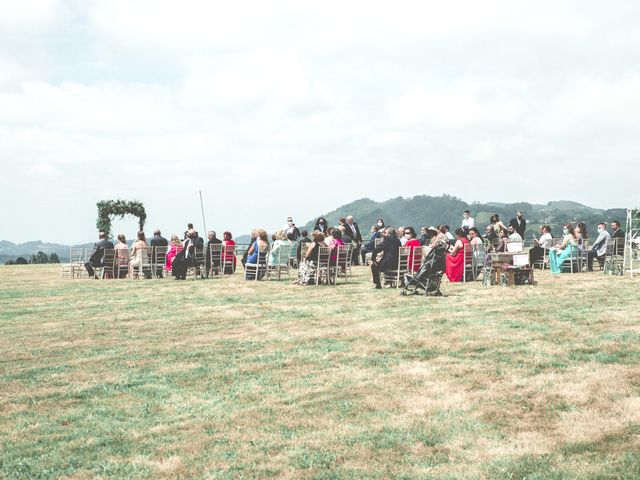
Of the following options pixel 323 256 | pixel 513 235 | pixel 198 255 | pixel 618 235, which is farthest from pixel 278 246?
pixel 618 235

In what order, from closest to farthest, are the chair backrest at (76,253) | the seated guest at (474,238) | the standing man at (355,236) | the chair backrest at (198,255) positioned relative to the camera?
1. the seated guest at (474,238)
2. the chair backrest at (198,255)
3. the chair backrest at (76,253)
4. the standing man at (355,236)

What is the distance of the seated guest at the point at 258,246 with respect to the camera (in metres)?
19.1

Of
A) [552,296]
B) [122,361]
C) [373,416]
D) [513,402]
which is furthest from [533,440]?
[552,296]

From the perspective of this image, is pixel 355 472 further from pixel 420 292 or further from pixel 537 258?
pixel 537 258

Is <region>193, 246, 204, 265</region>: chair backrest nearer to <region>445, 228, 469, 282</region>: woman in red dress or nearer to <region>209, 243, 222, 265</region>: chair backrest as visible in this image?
<region>209, 243, 222, 265</region>: chair backrest

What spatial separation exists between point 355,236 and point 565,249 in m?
8.02

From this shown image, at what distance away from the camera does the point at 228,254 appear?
870 inches

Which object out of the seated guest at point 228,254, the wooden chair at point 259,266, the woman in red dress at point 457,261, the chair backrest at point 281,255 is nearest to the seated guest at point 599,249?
the woman in red dress at point 457,261

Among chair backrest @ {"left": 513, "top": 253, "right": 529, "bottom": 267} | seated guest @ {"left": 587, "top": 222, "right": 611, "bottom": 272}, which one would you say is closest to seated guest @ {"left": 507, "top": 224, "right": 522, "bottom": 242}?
seated guest @ {"left": 587, "top": 222, "right": 611, "bottom": 272}

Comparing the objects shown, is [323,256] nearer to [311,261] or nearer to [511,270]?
[311,261]

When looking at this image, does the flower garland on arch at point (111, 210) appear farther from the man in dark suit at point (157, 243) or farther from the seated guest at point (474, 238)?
the seated guest at point (474, 238)

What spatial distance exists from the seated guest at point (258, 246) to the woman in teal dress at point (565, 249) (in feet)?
26.9

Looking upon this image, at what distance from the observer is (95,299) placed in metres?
15.3

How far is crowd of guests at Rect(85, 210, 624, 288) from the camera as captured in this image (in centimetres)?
1734
